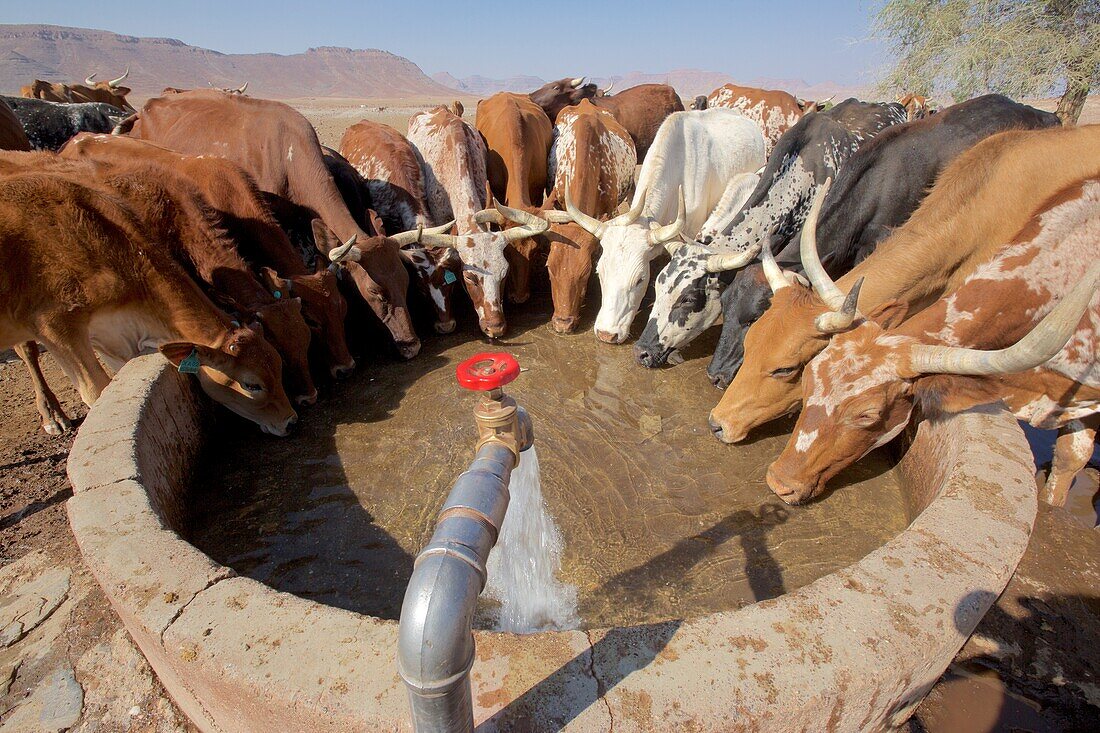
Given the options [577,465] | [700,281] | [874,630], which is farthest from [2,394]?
[874,630]

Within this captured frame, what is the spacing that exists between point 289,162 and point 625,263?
353cm

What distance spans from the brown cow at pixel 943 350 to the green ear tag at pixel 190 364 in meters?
3.49

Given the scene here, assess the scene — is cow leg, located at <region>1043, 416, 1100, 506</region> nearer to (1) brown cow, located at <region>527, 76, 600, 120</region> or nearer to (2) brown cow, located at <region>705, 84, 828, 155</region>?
(2) brown cow, located at <region>705, 84, 828, 155</region>

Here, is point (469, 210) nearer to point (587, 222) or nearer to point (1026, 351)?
point (587, 222)

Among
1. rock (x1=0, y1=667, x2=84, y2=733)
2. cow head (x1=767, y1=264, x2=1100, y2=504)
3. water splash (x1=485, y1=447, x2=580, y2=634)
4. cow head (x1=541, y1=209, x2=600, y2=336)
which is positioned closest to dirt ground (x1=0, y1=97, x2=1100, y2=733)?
rock (x1=0, y1=667, x2=84, y2=733)

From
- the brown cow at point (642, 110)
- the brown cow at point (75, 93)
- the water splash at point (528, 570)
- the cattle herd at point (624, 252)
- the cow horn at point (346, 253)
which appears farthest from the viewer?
the brown cow at point (75, 93)

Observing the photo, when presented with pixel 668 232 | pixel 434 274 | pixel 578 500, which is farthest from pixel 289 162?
pixel 578 500

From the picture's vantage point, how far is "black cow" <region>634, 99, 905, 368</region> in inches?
193

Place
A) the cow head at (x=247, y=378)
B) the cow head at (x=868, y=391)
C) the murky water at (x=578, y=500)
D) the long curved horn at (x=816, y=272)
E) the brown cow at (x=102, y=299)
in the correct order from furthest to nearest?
1. the cow head at (x=247, y=378)
2. the brown cow at (x=102, y=299)
3. the long curved horn at (x=816, y=272)
4. the murky water at (x=578, y=500)
5. the cow head at (x=868, y=391)

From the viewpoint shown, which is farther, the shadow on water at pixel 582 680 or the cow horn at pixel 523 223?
the cow horn at pixel 523 223

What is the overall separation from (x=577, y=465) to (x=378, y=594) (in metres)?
1.46

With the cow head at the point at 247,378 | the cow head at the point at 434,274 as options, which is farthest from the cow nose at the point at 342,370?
the cow head at the point at 434,274

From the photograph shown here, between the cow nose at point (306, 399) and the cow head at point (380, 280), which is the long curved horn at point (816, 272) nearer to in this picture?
the cow head at point (380, 280)

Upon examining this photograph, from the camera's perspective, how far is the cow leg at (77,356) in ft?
12.2
